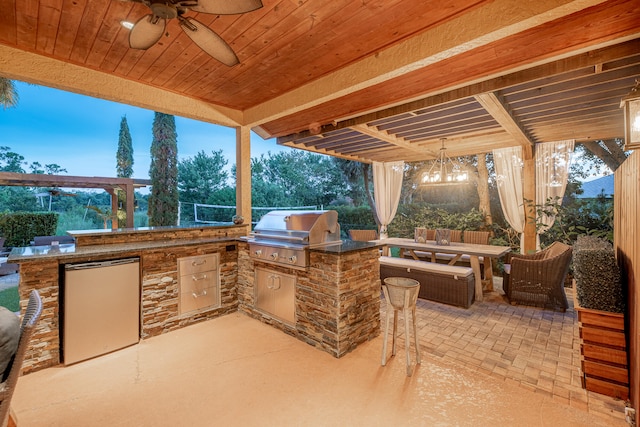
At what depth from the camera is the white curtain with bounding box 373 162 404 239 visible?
7.10 meters

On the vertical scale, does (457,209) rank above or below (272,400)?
above

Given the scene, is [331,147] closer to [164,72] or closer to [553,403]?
[164,72]

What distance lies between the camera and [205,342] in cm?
272

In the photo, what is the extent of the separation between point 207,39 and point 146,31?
1.21 ft

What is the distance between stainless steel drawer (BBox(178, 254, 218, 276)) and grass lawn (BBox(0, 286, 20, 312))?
99.2 inches

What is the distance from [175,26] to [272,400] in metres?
2.82

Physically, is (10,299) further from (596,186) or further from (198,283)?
(596,186)

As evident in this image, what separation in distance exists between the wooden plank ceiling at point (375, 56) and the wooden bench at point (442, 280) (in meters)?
2.09

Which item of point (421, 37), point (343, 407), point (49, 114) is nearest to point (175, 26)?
point (421, 37)

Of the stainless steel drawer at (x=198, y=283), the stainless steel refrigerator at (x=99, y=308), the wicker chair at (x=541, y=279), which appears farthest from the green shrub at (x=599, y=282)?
the stainless steel refrigerator at (x=99, y=308)

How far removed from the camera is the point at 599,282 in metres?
2.00

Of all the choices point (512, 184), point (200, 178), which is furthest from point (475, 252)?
point (200, 178)

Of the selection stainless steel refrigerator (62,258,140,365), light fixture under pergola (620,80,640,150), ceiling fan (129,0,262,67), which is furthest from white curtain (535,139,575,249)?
stainless steel refrigerator (62,258,140,365)

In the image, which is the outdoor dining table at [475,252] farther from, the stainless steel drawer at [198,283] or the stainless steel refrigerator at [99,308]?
the stainless steel refrigerator at [99,308]
